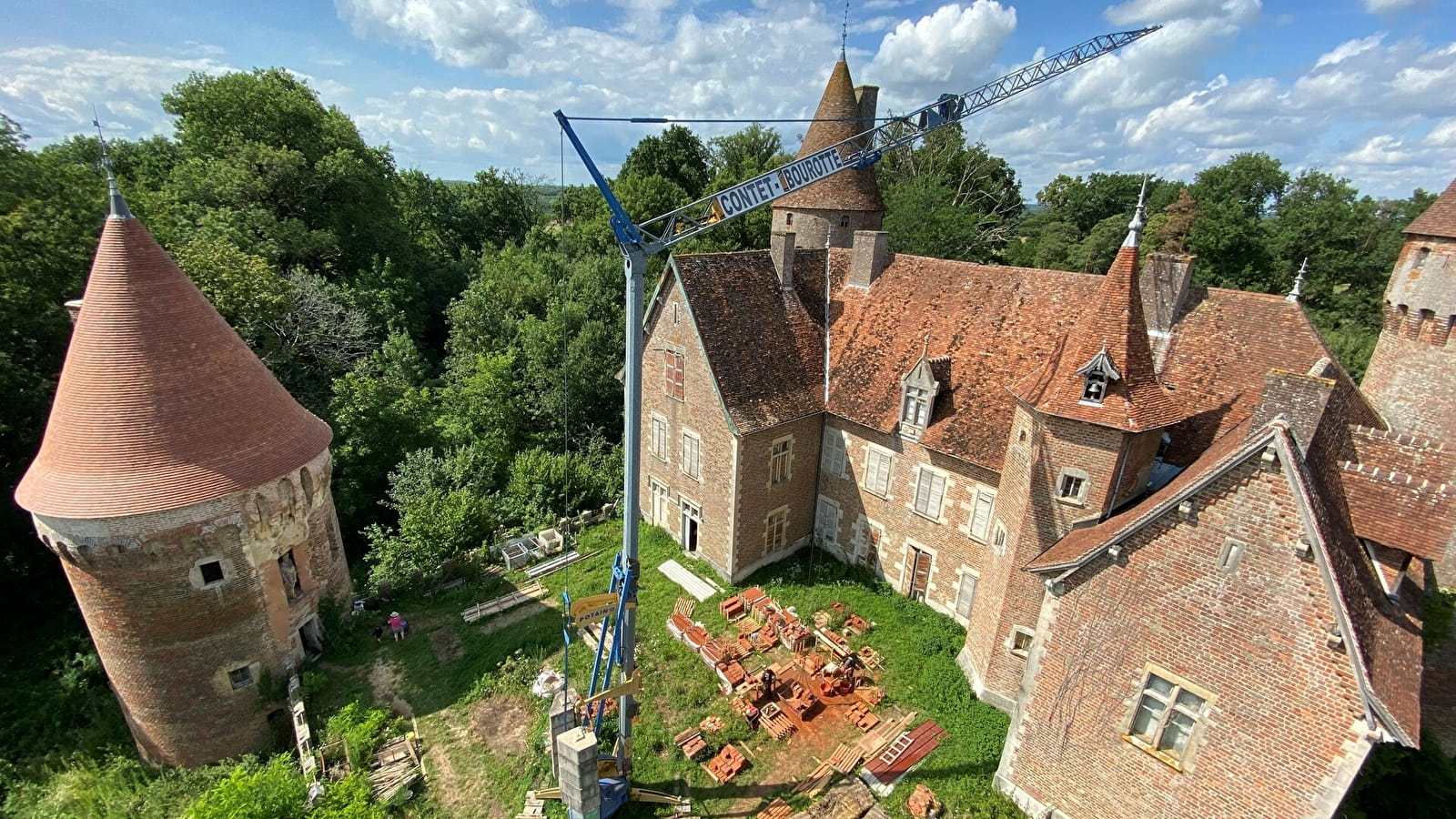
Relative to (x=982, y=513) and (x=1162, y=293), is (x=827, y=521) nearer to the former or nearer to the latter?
(x=982, y=513)

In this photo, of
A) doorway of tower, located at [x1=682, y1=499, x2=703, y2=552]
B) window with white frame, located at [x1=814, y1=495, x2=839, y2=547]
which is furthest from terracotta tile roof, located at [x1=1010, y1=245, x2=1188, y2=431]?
doorway of tower, located at [x1=682, y1=499, x2=703, y2=552]

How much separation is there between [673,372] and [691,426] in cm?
208

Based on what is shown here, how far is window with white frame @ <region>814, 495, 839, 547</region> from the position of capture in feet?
75.8

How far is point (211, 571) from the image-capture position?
16.6 metres

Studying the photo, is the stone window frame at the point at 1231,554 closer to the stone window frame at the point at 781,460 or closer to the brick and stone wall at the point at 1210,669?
the brick and stone wall at the point at 1210,669

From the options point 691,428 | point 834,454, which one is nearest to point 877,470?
point 834,454

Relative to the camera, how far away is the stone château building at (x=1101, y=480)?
995 centimetres

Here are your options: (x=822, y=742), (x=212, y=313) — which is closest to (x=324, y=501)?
(x=212, y=313)

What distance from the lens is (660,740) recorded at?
52.9 feet

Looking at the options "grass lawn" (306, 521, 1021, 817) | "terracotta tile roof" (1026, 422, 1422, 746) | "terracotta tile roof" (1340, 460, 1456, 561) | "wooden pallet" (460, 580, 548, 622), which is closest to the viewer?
"terracotta tile roof" (1026, 422, 1422, 746)

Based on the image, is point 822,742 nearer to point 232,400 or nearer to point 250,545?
point 250,545

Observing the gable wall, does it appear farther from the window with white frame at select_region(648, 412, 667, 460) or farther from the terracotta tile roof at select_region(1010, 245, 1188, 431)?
the terracotta tile roof at select_region(1010, 245, 1188, 431)

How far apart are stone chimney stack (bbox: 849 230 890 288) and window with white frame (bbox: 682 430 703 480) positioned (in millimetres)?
8708

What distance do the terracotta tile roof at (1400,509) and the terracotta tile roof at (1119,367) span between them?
10.9 ft
